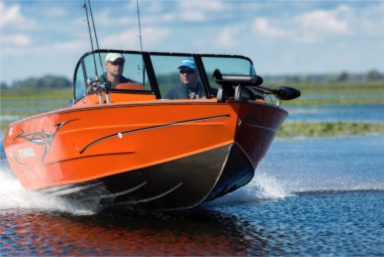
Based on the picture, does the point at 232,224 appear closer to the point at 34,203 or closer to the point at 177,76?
the point at 177,76

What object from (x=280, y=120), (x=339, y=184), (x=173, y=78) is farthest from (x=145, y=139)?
(x=339, y=184)

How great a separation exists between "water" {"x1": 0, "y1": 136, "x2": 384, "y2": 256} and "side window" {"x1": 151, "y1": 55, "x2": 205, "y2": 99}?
1.83 metres

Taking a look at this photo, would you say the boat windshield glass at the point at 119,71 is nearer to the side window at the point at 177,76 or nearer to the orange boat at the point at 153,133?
the orange boat at the point at 153,133

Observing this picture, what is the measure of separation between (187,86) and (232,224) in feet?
6.58

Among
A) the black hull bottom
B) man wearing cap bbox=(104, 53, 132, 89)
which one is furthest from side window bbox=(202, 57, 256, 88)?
the black hull bottom

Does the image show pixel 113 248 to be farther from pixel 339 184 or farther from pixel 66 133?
pixel 339 184

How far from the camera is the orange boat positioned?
9.78 metres

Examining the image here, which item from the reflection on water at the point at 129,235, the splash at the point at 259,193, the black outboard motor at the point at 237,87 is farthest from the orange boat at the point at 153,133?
the splash at the point at 259,193

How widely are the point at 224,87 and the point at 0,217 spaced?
14.2ft

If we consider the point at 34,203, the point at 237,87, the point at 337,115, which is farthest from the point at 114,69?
the point at 337,115

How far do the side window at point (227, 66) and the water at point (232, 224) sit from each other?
82.3 inches

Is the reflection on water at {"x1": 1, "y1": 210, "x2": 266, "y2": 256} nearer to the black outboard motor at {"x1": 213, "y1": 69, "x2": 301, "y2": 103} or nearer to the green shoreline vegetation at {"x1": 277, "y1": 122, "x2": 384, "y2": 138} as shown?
the black outboard motor at {"x1": 213, "y1": 69, "x2": 301, "y2": 103}

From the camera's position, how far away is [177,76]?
1081 cm

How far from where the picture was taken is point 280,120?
1131cm
